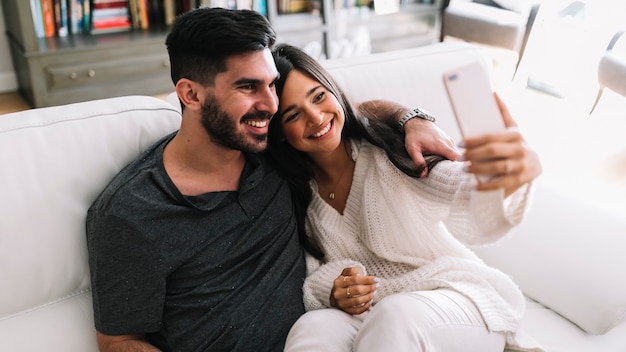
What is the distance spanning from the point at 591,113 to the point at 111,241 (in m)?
3.34

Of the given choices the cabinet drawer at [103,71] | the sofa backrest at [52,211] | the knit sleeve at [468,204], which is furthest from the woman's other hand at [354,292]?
the cabinet drawer at [103,71]

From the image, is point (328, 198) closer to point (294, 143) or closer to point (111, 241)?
point (294, 143)

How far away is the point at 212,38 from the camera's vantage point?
1.12m

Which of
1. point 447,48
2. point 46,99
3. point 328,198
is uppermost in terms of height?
point 447,48

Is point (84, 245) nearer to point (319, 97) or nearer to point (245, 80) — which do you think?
point (245, 80)

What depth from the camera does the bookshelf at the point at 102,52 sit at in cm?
286

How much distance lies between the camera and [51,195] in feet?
3.62

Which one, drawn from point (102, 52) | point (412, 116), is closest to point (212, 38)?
point (412, 116)

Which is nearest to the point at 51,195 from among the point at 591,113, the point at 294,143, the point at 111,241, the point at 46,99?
the point at 111,241

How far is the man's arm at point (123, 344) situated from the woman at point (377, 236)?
300 millimetres

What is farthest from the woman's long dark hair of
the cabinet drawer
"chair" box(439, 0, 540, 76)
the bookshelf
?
"chair" box(439, 0, 540, 76)

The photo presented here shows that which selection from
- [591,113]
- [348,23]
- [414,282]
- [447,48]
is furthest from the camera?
[348,23]

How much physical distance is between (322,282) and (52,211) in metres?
0.62

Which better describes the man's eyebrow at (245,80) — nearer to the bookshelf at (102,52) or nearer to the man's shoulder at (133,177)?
the man's shoulder at (133,177)
